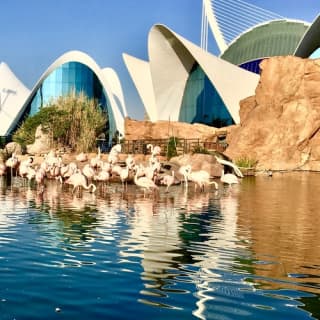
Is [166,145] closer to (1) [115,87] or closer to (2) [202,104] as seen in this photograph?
(2) [202,104]

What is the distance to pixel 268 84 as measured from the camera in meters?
30.2

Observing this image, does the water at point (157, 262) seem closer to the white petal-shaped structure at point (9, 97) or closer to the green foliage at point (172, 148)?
the green foliage at point (172, 148)

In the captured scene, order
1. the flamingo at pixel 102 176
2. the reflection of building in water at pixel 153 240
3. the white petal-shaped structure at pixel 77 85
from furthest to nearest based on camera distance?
the white petal-shaped structure at pixel 77 85, the flamingo at pixel 102 176, the reflection of building in water at pixel 153 240

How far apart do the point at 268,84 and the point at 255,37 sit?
63.9 ft

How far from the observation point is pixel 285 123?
29297 millimetres

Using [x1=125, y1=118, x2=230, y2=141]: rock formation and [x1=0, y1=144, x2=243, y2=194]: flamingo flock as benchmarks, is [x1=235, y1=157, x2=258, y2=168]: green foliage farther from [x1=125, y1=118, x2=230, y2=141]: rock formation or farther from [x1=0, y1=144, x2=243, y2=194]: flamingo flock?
[x1=0, y1=144, x2=243, y2=194]: flamingo flock

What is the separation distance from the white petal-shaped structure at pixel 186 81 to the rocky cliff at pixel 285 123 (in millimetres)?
8306

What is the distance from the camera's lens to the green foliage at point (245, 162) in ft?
83.5

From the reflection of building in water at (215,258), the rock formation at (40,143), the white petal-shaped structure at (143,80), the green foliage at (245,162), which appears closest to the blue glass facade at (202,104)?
the white petal-shaped structure at (143,80)

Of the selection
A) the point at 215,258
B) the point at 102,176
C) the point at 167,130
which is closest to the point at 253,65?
the point at 167,130


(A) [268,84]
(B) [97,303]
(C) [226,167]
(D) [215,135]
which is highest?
(A) [268,84]

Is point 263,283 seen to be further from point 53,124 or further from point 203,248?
point 53,124

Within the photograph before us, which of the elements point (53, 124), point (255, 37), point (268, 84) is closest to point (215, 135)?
point (268, 84)

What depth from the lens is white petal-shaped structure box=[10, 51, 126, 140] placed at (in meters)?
49.0
